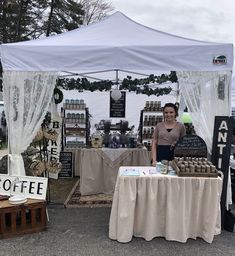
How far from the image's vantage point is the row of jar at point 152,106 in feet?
23.7

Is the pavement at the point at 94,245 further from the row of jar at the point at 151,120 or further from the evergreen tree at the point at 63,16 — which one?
the evergreen tree at the point at 63,16

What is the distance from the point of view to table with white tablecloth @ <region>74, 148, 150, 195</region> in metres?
5.89

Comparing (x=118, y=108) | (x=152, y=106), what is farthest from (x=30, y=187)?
(x=118, y=108)

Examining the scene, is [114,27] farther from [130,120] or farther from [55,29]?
[55,29]

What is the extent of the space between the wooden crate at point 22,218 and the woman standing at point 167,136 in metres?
1.57

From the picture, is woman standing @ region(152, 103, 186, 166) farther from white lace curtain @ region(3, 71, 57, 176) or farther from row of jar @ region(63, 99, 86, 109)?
row of jar @ region(63, 99, 86, 109)

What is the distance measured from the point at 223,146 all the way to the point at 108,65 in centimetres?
Result: 175

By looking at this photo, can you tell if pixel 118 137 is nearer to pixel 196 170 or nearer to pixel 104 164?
Answer: pixel 104 164

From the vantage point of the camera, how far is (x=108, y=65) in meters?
4.33

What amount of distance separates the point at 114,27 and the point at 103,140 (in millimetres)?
2040

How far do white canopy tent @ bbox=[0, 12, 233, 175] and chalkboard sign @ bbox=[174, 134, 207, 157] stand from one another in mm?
346

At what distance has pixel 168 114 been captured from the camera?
4.48 metres

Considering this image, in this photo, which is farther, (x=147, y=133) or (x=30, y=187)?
(x=147, y=133)

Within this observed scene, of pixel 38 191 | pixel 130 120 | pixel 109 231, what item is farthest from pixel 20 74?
pixel 130 120
